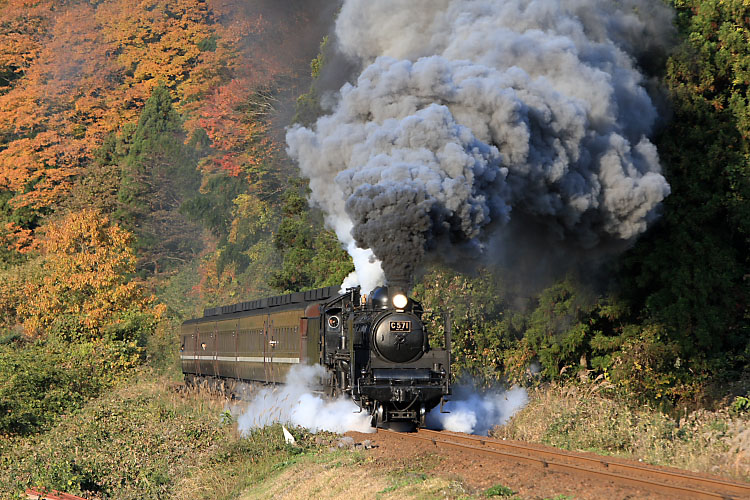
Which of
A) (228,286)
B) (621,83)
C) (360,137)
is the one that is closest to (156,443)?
(360,137)

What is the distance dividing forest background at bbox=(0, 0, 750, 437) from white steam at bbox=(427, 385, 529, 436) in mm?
1326

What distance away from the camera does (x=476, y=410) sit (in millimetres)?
19594

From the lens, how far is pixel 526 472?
39.1ft

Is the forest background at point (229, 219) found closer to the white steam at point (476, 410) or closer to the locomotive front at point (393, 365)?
the white steam at point (476, 410)

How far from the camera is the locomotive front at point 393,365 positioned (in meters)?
16.3

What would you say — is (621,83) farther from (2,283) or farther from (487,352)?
(2,283)

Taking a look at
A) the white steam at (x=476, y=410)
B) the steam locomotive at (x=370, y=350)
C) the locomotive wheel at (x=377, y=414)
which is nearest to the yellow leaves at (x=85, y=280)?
the steam locomotive at (x=370, y=350)

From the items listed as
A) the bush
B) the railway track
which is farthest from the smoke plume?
the bush

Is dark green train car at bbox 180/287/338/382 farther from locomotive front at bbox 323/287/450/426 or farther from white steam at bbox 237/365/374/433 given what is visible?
locomotive front at bbox 323/287/450/426

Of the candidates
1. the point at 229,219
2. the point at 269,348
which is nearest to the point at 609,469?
the point at 269,348

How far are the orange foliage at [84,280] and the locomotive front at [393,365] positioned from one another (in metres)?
20.2

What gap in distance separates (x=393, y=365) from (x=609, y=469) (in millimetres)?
5220

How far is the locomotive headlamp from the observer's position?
1659cm

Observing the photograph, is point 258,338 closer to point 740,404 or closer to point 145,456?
point 145,456
